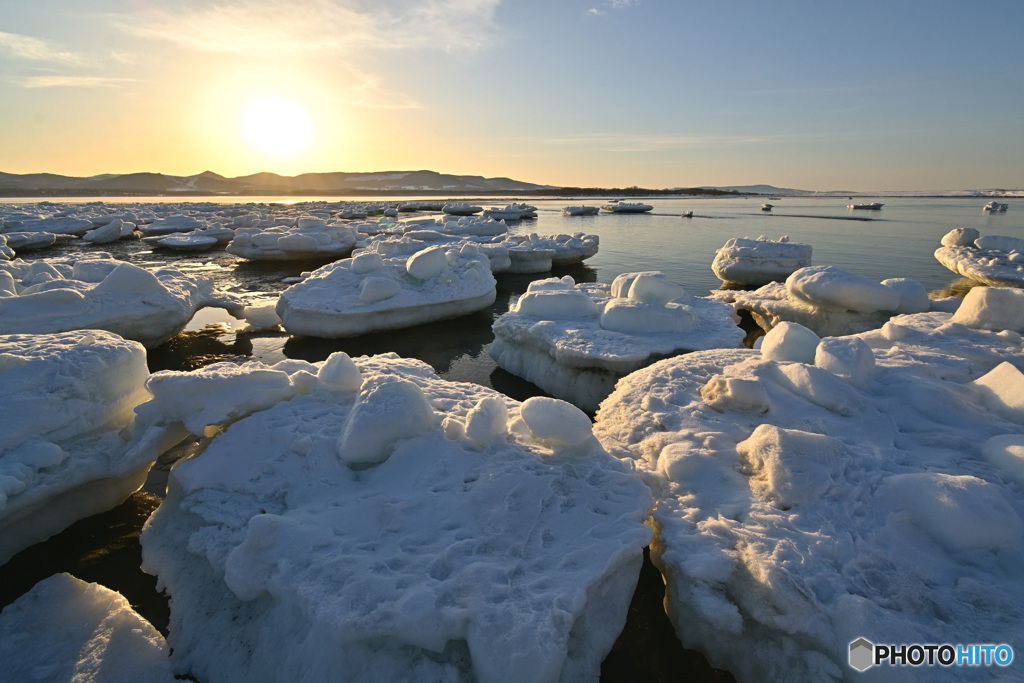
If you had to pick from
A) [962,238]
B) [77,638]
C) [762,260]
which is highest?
[962,238]

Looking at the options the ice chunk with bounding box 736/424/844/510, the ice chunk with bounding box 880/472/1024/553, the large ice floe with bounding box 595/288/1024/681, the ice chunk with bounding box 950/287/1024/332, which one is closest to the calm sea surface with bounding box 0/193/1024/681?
the large ice floe with bounding box 595/288/1024/681

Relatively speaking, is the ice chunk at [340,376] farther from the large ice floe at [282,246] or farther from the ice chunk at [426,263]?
the large ice floe at [282,246]

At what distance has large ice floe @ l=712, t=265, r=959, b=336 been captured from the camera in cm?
788

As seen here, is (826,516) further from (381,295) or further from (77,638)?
(381,295)

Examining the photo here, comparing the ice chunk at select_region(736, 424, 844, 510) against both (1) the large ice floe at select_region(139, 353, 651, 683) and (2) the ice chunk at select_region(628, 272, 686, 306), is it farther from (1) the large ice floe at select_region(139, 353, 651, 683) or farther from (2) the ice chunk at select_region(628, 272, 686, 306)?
(2) the ice chunk at select_region(628, 272, 686, 306)

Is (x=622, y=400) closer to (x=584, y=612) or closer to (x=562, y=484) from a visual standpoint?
(x=562, y=484)

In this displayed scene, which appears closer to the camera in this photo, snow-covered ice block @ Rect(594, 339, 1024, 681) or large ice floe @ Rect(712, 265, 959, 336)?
snow-covered ice block @ Rect(594, 339, 1024, 681)

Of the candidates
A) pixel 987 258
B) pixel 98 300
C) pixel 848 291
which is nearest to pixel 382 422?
pixel 98 300

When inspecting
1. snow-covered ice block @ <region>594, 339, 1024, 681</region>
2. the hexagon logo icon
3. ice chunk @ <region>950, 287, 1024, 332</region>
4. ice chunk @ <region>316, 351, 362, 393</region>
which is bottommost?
the hexagon logo icon

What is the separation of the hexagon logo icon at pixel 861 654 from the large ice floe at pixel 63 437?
15.2ft

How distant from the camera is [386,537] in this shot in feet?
8.65

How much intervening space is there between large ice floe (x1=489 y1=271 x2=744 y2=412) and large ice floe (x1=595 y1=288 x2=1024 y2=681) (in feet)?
5.15

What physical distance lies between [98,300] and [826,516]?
954 cm

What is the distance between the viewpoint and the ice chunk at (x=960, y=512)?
8.36ft
